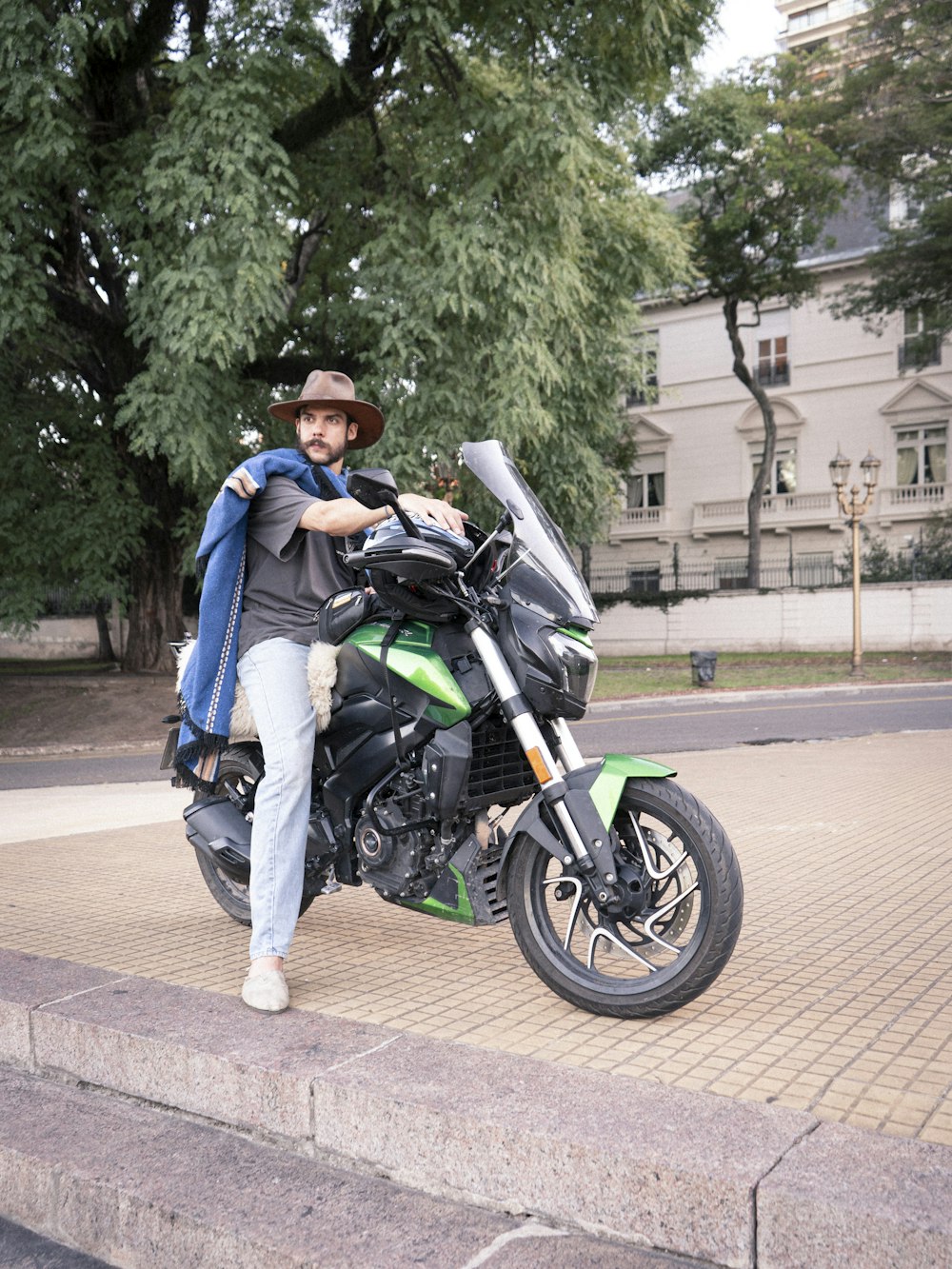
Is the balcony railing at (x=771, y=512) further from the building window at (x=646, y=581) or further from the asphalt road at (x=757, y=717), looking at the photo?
the asphalt road at (x=757, y=717)

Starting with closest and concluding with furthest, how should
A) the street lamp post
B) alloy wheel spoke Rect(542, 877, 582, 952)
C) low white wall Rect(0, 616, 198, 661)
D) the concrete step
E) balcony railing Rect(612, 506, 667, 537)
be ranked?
the concrete step → alloy wheel spoke Rect(542, 877, 582, 952) → the street lamp post → low white wall Rect(0, 616, 198, 661) → balcony railing Rect(612, 506, 667, 537)

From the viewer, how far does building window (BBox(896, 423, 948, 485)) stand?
40.9m

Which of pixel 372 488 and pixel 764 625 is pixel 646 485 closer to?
pixel 764 625

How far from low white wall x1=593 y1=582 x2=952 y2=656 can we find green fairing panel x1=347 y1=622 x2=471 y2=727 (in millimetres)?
27254

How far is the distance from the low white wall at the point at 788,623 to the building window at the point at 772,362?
39.0 ft

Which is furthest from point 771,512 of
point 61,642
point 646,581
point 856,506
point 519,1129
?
point 519,1129

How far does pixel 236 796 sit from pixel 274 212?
11.7 meters

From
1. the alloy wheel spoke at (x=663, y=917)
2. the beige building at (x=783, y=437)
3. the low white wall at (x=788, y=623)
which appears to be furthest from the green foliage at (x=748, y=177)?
the alloy wheel spoke at (x=663, y=917)

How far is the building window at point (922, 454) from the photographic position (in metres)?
40.9

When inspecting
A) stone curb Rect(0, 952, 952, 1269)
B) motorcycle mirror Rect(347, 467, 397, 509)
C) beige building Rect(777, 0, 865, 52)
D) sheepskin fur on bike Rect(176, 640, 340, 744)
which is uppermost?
beige building Rect(777, 0, 865, 52)

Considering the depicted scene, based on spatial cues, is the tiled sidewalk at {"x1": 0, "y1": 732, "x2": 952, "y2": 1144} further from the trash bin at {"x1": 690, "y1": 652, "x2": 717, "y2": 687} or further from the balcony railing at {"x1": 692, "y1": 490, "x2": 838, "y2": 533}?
the balcony railing at {"x1": 692, "y1": 490, "x2": 838, "y2": 533}

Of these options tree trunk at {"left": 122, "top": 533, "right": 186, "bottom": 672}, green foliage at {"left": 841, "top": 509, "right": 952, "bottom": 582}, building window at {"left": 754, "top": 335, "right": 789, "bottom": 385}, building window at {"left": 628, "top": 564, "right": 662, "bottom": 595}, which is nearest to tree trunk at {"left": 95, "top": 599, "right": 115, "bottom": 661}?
tree trunk at {"left": 122, "top": 533, "right": 186, "bottom": 672}

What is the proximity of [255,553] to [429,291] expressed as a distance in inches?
448

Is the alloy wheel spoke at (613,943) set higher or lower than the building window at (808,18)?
lower
